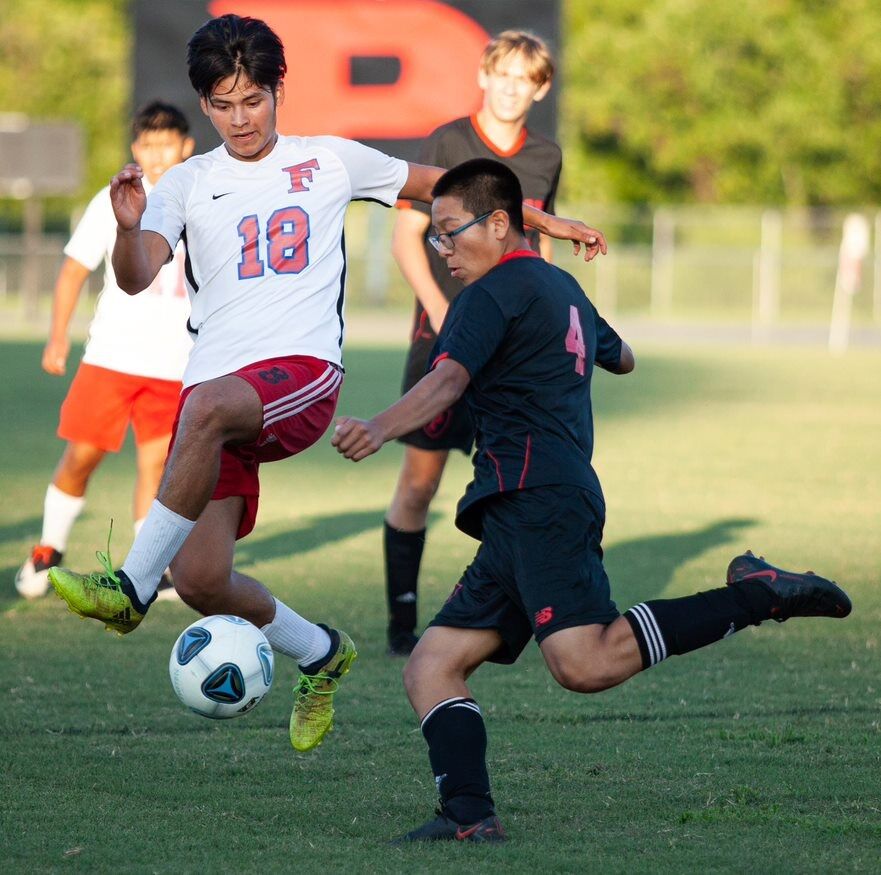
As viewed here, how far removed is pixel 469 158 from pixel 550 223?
162 centimetres

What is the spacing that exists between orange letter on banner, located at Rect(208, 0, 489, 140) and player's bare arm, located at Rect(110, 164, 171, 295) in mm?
12760

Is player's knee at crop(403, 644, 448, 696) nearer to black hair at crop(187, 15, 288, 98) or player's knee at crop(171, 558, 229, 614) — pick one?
player's knee at crop(171, 558, 229, 614)

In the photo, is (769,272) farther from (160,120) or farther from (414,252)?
(414,252)

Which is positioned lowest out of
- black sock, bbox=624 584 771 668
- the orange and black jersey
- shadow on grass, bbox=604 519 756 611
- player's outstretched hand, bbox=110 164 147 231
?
shadow on grass, bbox=604 519 756 611

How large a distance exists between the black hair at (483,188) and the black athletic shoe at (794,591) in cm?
116

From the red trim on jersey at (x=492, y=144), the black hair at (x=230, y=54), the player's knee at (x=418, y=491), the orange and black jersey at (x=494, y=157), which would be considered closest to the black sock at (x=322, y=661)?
the player's knee at (x=418, y=491)

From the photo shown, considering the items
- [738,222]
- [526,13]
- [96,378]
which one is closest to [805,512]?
[96,378]

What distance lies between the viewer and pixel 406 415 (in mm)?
3850

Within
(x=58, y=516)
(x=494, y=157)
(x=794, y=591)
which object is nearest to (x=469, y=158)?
(x=494, y=157)

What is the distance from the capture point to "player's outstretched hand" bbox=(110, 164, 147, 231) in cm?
423

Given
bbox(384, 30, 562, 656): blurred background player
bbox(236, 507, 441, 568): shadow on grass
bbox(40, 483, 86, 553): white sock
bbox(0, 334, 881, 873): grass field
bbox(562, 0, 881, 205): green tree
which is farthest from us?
bbox(562, 0, 881, 205): green tree

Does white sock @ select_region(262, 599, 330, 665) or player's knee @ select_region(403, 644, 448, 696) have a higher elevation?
player's knee @ select_region(403, 644, 448, 696)

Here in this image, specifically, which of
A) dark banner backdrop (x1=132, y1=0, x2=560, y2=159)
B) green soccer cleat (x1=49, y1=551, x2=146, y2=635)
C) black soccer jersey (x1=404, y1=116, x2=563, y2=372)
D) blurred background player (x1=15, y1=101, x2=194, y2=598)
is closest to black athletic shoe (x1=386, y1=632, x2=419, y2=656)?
black soccer jersey (x1=404, y1=116, x2=563, y2=372)

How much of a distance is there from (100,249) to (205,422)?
316 centimetres
